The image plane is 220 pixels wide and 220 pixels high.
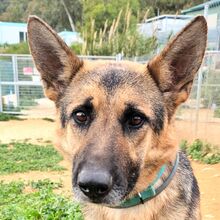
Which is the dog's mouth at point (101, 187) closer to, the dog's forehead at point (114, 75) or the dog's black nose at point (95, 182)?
the dog's black nose at point (95, 182)

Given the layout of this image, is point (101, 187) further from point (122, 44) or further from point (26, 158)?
point (122, 44)

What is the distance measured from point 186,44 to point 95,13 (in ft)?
85.4

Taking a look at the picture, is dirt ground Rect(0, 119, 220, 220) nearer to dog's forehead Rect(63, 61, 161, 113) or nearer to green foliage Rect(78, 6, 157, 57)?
dog's forehead Rect(63, 61, 161, 113)

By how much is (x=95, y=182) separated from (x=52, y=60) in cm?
131

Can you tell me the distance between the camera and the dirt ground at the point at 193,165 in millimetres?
5438

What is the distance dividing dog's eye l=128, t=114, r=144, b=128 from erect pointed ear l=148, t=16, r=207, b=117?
34cm

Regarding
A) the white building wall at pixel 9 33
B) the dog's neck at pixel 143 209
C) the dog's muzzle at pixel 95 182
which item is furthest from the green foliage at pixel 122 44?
the white building wall at pixel 9 33

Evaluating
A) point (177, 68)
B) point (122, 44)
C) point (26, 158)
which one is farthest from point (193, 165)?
point (122, 44)

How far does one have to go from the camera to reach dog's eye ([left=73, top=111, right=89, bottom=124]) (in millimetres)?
2760

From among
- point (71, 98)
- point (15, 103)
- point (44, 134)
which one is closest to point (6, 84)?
point (15, 103)

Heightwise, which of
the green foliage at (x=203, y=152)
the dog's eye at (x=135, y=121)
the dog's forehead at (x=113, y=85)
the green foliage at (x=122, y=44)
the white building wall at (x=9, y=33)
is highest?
the white building wall at (x=9, y=33)

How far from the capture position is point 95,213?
2990 millimetres

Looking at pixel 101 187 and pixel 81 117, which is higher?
pixel 81 117

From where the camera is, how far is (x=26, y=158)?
9758 millimetres
